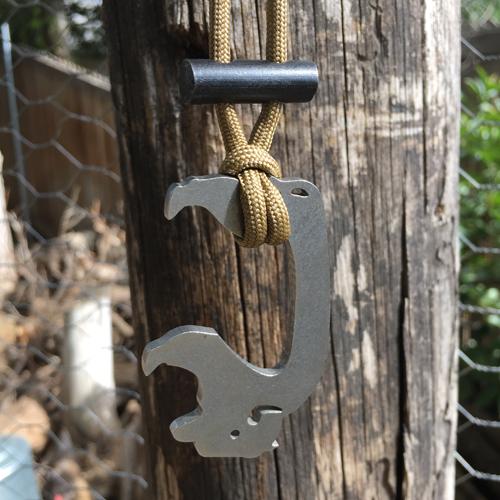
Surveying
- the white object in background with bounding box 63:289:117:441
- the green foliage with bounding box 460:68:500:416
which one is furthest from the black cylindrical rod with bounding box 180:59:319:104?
the white object in background with bounding box 63:289:117:441

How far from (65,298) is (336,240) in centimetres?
178

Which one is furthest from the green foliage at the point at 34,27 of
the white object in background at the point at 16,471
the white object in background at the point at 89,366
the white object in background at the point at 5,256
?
the white object in background at the point at 16,471

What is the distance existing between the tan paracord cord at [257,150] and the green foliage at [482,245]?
1.09 m

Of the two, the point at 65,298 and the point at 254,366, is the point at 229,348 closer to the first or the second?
the point at 254,366

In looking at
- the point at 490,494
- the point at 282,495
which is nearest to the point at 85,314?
the point at 490,494

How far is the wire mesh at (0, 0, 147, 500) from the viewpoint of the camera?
1765mm

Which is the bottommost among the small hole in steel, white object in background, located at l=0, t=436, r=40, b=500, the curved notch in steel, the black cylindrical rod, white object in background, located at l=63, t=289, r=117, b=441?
white object in background, located at l=63, t=289, r=117, b=441

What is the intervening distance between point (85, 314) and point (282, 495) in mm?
1349

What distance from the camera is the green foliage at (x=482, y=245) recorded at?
60.7 inches

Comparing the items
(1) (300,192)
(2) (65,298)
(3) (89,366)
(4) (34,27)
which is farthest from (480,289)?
(4) (34,27)

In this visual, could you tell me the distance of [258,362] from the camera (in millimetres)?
586

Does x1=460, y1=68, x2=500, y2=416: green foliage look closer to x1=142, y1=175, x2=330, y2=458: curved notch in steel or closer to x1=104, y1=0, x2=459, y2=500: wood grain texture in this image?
x1=104, y1=0, x2=459, y2=500: wood grain texture

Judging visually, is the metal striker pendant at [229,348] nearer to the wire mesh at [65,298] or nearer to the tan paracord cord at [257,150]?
the tan paracord cord at [257,150]

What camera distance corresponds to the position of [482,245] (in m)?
1.67
